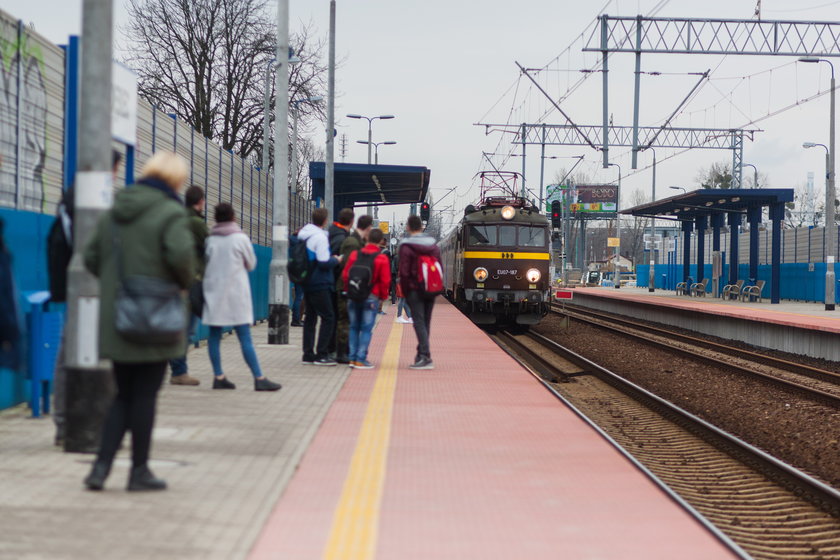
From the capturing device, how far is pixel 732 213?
38750 mm

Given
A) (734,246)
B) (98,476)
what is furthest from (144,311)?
(734,246)

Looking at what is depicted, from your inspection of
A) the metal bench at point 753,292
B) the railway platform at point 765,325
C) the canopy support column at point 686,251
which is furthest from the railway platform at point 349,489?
the canopy support column at point 686,251

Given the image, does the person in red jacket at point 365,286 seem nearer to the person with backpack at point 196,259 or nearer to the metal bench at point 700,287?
the person with backpack at point 196,259

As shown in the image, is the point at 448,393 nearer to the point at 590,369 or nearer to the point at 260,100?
the point at 590,369

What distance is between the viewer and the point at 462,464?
6996 millimetres

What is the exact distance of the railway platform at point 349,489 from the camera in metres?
4.89

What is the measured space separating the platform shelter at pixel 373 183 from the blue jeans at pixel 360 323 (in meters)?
15.8

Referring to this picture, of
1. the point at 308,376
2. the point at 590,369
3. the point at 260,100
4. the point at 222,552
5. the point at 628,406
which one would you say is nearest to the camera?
the point at 222,552

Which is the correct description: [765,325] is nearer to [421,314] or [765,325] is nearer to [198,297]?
[421,314]

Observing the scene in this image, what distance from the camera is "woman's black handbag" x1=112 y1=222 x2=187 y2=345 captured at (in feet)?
17.6

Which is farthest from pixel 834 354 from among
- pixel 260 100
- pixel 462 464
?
pixel 260 100

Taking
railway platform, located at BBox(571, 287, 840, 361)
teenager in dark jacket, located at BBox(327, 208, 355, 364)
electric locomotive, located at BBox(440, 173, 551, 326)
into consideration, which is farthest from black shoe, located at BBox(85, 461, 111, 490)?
electric locomotive, located at BBox(440, 173, 551, 326)

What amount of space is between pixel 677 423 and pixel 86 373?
8194 millimetres

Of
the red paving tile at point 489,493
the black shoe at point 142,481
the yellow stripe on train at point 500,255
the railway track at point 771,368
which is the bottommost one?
the railway track at point 771,368
